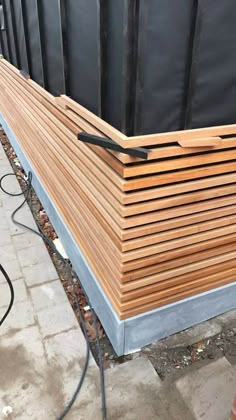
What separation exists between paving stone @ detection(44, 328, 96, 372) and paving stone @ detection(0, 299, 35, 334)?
287mm

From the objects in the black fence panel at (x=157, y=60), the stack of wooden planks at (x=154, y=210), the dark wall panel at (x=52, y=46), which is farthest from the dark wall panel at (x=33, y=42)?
the black fence panel at (x=157, y=60)

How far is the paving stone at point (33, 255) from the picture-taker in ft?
12.1

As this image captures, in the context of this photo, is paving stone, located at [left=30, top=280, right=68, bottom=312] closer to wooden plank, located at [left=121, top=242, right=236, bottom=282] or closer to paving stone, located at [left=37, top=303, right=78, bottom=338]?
paving stone, located at [left=37, top=303, right=78, bottom=338]

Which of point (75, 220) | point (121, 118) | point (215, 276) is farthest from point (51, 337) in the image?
point (121, 118)

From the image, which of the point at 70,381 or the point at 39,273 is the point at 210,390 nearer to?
the point at 70,381

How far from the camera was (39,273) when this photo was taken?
3512mm

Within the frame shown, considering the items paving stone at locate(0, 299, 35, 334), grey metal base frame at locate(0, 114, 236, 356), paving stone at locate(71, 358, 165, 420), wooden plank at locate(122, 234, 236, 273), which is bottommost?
paving stone at locate(0, 299, 35, 334)

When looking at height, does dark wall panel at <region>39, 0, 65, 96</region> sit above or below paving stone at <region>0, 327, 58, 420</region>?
above

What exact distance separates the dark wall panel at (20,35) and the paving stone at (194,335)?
11.9 feet

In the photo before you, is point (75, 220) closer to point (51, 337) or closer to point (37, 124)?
point (51, 337)

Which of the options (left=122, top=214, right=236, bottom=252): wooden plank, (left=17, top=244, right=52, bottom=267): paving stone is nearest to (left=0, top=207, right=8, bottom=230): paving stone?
(left=17, top=244, right=52, bottom=267): paving stone

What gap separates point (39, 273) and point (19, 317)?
606 mm

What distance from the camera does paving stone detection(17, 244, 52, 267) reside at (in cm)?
367

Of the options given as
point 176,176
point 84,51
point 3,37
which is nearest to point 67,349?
point 176,176
